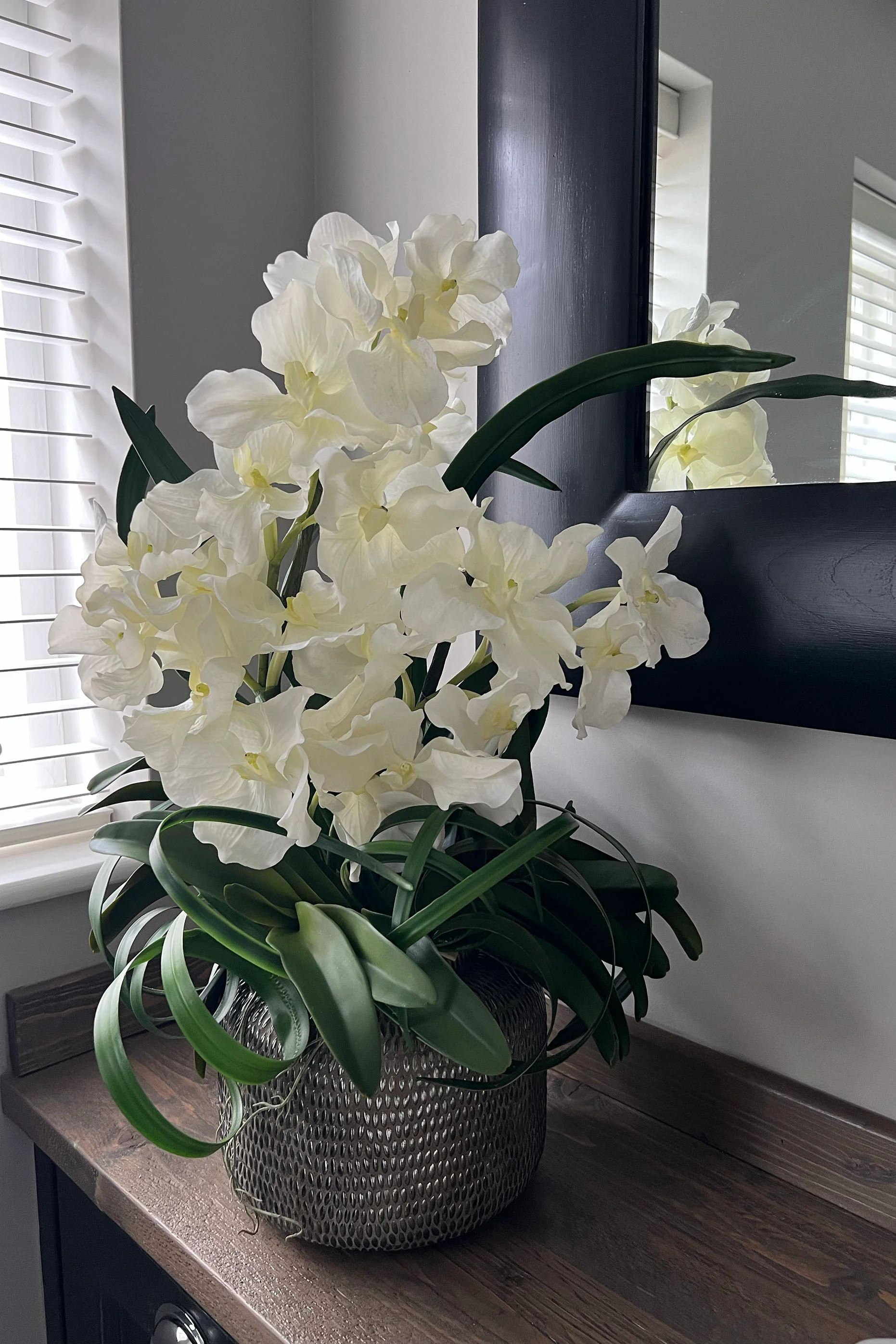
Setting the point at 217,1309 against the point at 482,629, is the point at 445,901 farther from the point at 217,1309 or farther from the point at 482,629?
the point at 217,1309

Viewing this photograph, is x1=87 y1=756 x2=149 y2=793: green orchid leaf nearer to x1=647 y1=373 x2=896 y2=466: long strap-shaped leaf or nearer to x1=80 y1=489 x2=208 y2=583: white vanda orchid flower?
x1=80 y1=489 x2=208 y2=583: white vanda orchid flower

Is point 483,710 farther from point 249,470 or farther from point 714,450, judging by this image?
point 714,450

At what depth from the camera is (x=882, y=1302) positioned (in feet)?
2.01

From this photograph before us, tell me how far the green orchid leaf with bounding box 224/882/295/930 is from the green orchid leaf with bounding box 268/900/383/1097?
0.4 inches

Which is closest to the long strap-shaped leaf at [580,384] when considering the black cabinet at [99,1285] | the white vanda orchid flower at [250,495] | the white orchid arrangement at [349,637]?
the white orchid arrangement at [349,637]

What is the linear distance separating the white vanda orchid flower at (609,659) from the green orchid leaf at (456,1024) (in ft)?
0.56

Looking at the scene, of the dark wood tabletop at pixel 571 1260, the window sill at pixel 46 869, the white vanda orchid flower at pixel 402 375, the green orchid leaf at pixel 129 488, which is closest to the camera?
the white vanda orchid flower at pixel 402 375

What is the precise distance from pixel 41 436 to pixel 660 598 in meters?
0.79

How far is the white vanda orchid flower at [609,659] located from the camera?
585 mm

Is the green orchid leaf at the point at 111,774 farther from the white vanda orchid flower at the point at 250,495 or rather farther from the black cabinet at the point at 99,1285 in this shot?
the black cabinet at the point at 99,1285

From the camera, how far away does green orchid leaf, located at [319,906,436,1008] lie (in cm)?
52

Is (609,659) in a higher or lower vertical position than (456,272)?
lower

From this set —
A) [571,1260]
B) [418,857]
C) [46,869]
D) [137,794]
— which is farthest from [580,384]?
[46,869]

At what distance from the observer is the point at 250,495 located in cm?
52
